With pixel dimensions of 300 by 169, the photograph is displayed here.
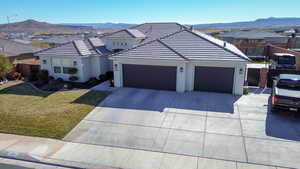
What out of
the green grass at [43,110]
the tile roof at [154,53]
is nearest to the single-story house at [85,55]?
the green grass at [43,110]

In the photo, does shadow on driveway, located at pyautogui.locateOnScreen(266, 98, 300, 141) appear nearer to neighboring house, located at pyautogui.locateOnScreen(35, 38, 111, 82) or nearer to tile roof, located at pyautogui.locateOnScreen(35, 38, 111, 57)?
neighboring house, located at pyautogui.locateOnScreen(35, 38, 111, 82)

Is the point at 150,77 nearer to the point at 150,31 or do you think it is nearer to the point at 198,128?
the point at 198,128

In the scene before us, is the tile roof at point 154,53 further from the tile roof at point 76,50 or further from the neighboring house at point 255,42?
the neighboring house at point 255,42

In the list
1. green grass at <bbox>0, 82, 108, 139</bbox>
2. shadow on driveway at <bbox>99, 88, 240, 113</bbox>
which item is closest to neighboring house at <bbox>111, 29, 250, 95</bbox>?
shadow on driveway at <bbox>99, 88, 240, 113</bbox>

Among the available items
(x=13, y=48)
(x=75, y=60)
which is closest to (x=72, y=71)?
(x=75, y=60)

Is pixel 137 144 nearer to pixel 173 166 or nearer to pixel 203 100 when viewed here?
pixel 173 166

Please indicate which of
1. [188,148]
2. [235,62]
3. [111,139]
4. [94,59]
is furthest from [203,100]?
[94,59]
